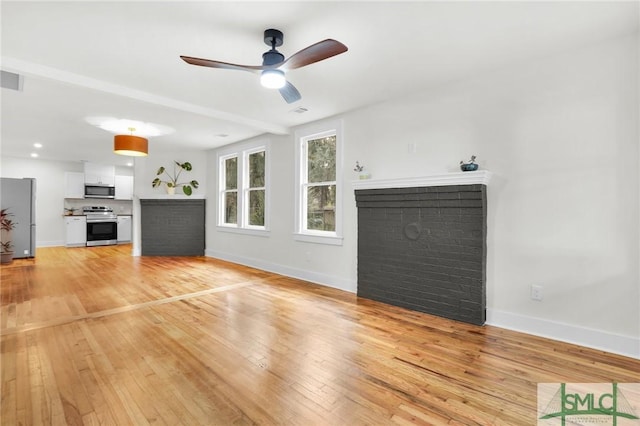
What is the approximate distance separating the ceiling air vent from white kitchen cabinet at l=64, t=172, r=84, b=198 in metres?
6.28

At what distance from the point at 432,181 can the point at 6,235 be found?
8.48m

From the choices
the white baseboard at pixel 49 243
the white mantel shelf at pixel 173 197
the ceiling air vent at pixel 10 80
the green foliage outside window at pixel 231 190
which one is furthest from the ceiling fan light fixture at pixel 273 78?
the white baseboard at pixel 49 243

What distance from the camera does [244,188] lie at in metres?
6.12

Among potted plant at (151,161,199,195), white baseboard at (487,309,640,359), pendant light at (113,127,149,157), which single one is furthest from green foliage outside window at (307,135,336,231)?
potted plant at (151,161,199,195)

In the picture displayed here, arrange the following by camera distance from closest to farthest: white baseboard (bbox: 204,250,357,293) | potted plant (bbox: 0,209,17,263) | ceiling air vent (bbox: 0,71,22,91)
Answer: ceiling air vent (bbox: 0,71,22,91) → white baseboard (bbox: 204,250,357,293) → potted plant (bbox: 0,209,17,263)

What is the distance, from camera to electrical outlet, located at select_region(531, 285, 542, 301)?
2.75 m

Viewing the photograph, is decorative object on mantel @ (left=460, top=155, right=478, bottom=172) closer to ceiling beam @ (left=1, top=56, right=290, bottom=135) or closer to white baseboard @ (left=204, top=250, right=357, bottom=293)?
white baseboard @ (left=204, top=250, right=357, bottom=293)

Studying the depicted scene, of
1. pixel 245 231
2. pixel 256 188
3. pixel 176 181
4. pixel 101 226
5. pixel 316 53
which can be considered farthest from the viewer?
pixel 101 226

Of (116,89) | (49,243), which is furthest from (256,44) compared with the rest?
(49,243)

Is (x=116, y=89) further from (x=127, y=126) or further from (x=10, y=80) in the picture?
(x=127, y=126)

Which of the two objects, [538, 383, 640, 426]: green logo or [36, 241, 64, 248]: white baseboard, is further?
[36, 241, 64, 248]: white baseboard

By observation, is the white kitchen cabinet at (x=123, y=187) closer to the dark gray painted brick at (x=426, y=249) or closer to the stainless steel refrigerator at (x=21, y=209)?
the stainless steel refrigerator at (x=21, y=209)

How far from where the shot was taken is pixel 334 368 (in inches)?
83.8

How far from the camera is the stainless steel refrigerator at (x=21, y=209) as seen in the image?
20.6ft
